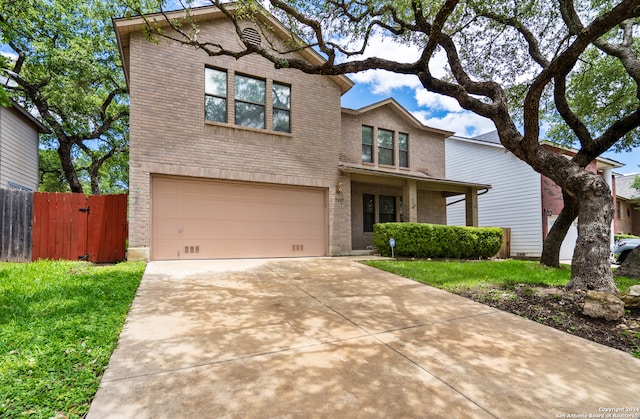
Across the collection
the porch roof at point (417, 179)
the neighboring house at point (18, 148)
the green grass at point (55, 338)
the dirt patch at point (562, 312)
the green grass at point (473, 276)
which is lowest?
the dirt patch at point (562, 312)

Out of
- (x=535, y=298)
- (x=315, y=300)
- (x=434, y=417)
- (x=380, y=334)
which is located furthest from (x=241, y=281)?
(x=535, y=298)

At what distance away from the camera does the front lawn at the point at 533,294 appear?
3641mm

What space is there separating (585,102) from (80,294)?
14.8 metres

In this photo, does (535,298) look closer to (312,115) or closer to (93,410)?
(93,410)

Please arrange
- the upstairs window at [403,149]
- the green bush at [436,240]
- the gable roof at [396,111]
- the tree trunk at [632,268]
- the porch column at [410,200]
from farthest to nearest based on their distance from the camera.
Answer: the upstairs window at [403,149] → the gable roof at [396,111] → the porch column at [410,200] → the green bush at [436,240] → the tree trunk at [632,268]

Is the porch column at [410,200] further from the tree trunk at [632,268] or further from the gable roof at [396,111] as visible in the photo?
the tree trunk at [632,268]

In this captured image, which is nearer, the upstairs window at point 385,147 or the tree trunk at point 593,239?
the tree trunk at point 593,239

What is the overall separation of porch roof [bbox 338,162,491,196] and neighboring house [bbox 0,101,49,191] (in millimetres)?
11494

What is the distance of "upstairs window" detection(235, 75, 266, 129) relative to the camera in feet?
31.2

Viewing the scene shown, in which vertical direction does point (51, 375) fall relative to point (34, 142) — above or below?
below

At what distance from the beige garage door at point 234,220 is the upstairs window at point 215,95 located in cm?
203

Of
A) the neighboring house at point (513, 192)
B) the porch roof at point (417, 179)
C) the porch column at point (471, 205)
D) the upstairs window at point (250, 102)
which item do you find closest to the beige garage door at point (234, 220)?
the porch roof at point (417, 179)

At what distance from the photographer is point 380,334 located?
11.1 ft

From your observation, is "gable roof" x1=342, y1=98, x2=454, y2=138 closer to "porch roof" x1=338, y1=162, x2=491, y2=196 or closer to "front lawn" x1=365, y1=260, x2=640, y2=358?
"porch roof" x1=338, y1=162, x2=491, y2=196
